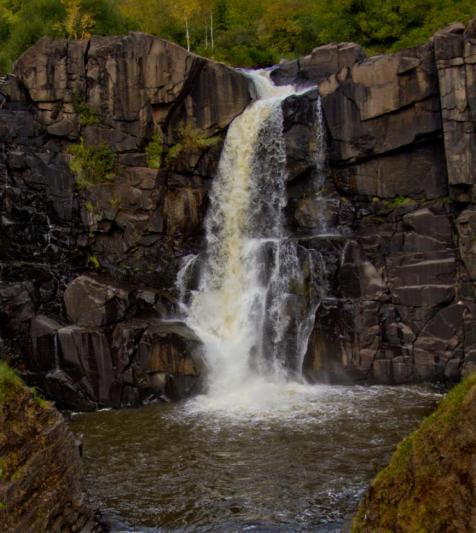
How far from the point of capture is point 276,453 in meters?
16.3

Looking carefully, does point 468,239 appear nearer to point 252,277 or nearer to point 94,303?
point 252,277

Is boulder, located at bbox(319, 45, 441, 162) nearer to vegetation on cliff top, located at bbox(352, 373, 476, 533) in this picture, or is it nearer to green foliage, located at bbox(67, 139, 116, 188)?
green foliage, located at bbox(67, 139, 116, 188)

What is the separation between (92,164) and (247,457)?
1597cm

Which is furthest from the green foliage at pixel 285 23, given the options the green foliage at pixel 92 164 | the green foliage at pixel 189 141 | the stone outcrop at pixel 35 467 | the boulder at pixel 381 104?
the stone outcrop at pixel 35 467

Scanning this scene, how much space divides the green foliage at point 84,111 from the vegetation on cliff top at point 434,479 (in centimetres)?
2369

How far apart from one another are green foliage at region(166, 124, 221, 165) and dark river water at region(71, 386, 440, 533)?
37.8 feet

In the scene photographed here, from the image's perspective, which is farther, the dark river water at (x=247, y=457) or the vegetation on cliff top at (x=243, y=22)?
the vegetation on cliff top at (x=243, y=22)

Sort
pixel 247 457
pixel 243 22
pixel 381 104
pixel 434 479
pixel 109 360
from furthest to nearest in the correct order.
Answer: pixel 243 22 < pixel 381 104 < pixel 109 360 < pixel 247 457 < pixel 434 479

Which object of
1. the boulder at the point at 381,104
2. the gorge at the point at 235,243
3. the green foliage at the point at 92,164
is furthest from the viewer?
the green foliage at the point at 92,164

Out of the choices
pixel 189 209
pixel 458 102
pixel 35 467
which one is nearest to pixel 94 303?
pixel 189 209

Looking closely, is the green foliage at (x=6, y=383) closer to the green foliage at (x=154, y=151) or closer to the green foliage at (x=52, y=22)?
the green foliage at (x=154, y=151)

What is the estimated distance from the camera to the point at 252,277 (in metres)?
Answer: 25.2

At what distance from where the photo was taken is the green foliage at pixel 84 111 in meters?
27.7

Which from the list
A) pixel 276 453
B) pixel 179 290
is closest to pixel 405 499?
pixel 276 453
